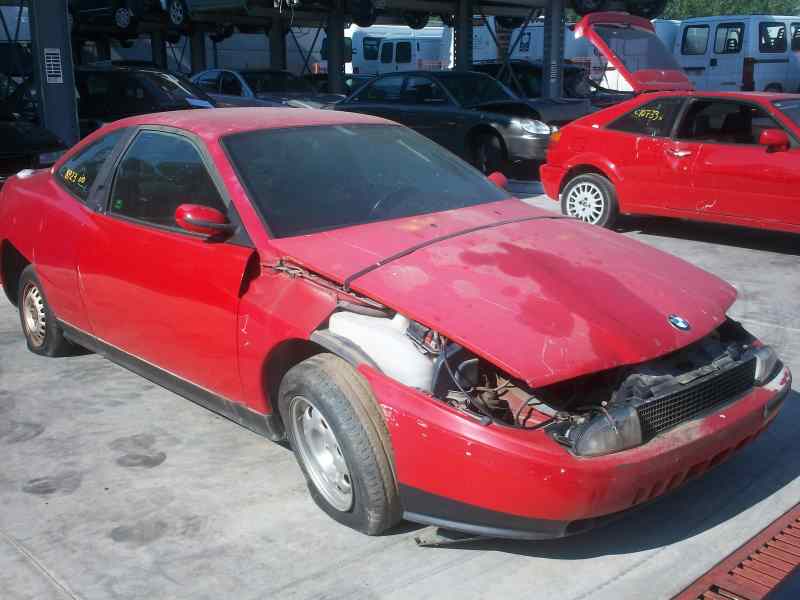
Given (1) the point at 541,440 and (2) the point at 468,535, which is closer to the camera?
(1) the point at 541,440

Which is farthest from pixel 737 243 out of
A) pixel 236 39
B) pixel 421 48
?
pixel 236 39

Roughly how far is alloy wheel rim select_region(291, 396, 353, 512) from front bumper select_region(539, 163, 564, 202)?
6089 mm

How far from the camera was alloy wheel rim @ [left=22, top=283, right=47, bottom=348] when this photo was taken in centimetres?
502

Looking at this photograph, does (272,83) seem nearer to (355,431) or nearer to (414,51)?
(414,51)

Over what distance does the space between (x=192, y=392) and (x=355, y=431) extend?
1.19 meters

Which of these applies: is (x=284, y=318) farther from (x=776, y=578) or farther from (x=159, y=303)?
(x=776, y=578)

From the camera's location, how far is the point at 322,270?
10.5ft

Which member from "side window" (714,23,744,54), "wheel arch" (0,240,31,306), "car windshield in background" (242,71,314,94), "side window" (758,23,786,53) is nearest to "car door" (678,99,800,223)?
"wheel arch" (0,240,31,306)

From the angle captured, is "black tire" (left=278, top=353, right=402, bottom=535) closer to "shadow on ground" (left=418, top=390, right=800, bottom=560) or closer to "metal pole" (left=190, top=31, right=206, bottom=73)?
"shadow on ground" (left=418, top=390, right=800, bottom=560)

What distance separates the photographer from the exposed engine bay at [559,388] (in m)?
2.79

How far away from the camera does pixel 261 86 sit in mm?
16688

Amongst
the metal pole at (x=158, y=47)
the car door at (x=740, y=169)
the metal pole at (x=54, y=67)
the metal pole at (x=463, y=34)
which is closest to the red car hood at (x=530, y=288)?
the car door at (x=740, y=169)

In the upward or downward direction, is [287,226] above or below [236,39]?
below

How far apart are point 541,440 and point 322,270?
40.5 inches
